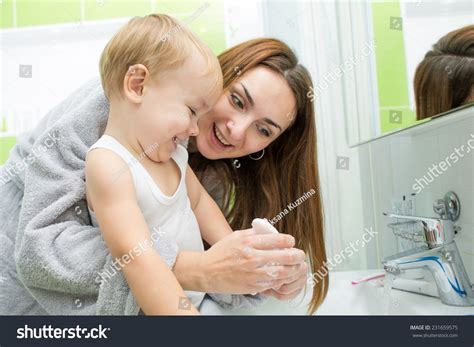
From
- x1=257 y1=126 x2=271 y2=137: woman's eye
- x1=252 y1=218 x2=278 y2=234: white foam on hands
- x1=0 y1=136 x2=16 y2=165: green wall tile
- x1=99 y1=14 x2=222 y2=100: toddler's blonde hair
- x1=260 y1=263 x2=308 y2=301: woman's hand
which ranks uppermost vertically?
x1=99 y1=14 x2=222 y2=100: toddler's blonde hair

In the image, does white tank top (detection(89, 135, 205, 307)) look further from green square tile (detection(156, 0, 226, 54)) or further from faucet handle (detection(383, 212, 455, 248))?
faucet handle (detection(383, 212, 455, 248))

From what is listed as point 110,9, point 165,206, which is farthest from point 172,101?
point 110,9

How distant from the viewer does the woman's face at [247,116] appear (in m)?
0.89

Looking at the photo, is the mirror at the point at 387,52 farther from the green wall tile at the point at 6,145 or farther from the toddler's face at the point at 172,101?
the green wall tile at the point at 6,145

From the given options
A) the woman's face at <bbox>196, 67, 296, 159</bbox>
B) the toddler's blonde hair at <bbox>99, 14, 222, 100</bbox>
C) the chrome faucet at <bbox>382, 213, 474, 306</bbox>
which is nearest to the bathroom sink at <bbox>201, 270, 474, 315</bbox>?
the chrome faucet at <bbox>382, 213, 474, 306</bbox>

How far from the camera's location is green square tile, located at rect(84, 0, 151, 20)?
3.37 ft

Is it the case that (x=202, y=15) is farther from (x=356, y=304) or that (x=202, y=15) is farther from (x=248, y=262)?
(x=356, y=304)

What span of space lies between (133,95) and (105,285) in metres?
0.29

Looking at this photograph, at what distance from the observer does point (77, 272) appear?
0.72 metres

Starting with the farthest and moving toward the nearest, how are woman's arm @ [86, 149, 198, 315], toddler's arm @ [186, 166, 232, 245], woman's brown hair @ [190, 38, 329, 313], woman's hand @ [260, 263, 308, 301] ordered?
woman's brown hair @ [190, 38, 329, 313] < toddler's arm @ [186, 166, 232, 245] < woman's hand @ [260, 263, 308, 301] < woman's arm @ [86, 149, 198, 315]

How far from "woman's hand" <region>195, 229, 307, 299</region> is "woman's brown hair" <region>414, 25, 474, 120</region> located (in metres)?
0.41

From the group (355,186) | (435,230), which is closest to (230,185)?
(355,186)

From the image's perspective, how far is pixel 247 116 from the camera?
2.93 ft

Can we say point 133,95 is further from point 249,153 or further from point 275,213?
point 275,213
